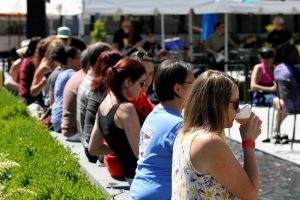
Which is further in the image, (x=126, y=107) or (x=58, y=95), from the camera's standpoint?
(x=58, y=95)

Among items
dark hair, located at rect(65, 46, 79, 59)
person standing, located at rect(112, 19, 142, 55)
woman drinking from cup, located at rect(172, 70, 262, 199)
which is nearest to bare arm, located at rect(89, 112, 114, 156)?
woman drinking from cup, located at rect(172, 70, 262, 199)

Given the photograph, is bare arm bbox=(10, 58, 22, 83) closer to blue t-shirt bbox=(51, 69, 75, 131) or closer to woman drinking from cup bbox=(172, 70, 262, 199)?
blue t-shirt bbox=(51, 69, 75, 131)

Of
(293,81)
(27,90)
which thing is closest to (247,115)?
(293,81)

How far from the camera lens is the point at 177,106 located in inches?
179

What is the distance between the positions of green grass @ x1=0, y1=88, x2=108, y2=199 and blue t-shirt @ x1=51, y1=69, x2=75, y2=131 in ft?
3.09

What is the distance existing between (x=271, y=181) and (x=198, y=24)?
75.6 ft

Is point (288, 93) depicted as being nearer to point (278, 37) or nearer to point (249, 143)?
point (249, 143)

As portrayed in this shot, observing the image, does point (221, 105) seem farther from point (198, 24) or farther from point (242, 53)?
point (198, 24)

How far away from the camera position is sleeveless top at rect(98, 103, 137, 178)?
5.61 m

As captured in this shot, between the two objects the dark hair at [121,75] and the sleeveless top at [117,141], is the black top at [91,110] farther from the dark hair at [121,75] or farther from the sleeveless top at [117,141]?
the dark hair at [121,75]

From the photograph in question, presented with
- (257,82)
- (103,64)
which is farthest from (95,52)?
(257,82)

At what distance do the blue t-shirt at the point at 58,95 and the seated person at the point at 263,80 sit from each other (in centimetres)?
A: 291

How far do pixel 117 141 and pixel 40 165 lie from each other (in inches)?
25.4

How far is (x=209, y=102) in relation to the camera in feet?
11.7
